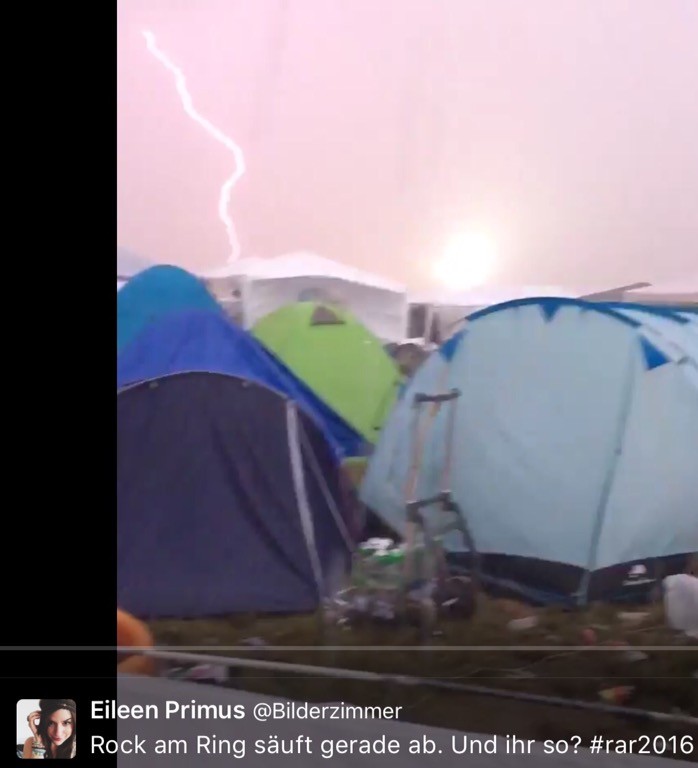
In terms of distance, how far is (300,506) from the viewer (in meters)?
2.09

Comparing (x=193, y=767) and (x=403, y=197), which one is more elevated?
(x=403, y=197)

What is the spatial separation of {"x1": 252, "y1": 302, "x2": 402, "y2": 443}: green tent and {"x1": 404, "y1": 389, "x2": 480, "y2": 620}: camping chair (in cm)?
10

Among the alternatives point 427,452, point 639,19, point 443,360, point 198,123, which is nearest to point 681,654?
point 427,452

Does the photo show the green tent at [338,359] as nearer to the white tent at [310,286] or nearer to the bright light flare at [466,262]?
the white tent at [310,286]

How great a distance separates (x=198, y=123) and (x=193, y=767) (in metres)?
1.50

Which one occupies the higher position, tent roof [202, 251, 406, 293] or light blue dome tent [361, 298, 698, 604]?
tent roof [202, 251, 406, 293]

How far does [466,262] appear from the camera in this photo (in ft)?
6.51

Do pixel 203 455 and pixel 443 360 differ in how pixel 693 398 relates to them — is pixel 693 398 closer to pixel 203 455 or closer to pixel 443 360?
pixel 443 360

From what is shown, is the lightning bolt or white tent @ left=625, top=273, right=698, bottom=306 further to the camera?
white tent @ left=625, top=273, right=698, bottom=306
